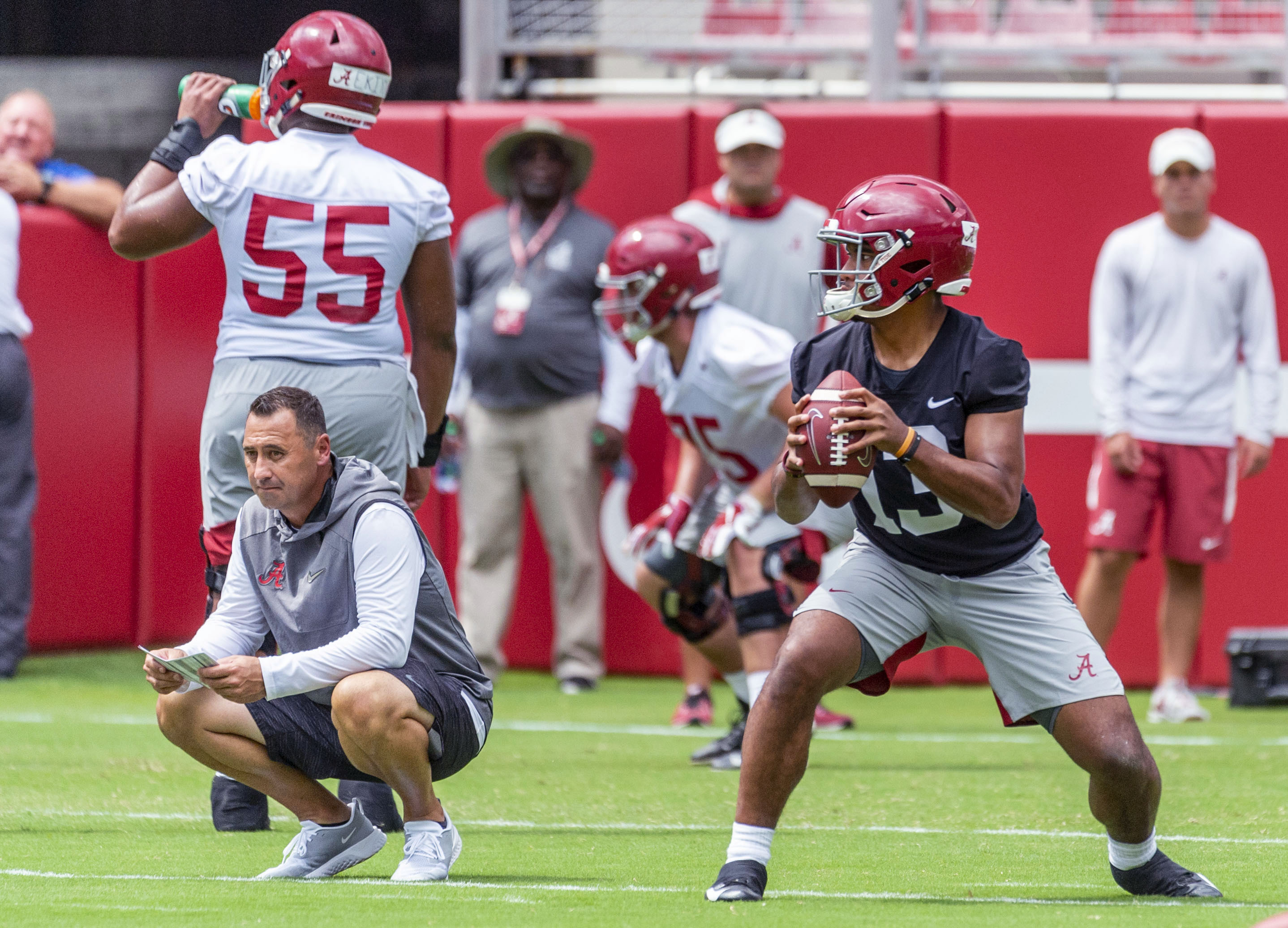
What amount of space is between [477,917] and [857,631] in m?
1.04

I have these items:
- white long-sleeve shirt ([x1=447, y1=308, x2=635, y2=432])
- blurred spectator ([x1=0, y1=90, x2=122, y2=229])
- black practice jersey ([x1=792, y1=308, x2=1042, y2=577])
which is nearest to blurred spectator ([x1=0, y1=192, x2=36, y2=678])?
blurred spectator ([x1=0, y1=90, x2=122, y2=229])

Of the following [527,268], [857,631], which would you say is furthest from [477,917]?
[527,268]

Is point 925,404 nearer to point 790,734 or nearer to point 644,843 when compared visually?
point 790,734

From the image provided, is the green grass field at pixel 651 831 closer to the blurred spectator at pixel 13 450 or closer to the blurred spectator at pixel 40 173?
the blurred spectator at pixel 13 450

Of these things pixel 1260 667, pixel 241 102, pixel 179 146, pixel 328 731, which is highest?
pixel 241 102

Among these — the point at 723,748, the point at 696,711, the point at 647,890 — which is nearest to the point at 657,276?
the point at 723,748

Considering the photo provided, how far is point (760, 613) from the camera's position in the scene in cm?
645

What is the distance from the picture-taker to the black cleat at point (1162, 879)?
13.9 ft

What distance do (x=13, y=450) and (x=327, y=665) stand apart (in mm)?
4724

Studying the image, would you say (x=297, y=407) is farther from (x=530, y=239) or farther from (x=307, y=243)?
(x=530, y=239)

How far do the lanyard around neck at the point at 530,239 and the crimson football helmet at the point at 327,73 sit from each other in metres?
3.56

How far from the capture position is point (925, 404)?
13.7 feet

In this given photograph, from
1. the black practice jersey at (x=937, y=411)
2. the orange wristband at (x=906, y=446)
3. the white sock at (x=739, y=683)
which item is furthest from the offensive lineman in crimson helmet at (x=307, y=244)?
the white sock at (x=739, y=683)

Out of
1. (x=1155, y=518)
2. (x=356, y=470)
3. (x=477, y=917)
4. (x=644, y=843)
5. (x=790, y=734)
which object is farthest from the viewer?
(x=1155, y=518)
